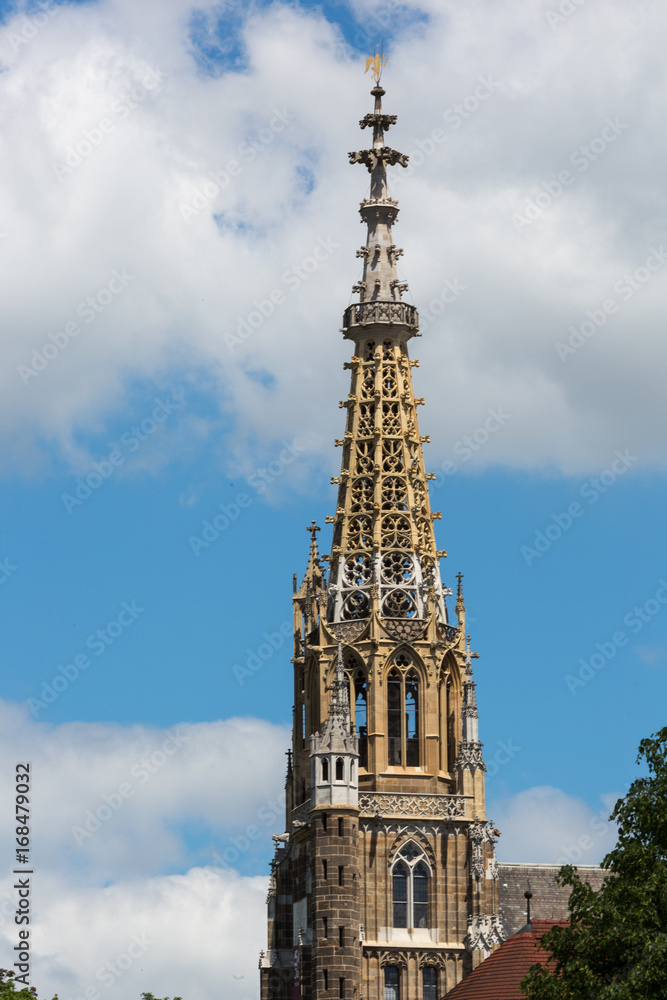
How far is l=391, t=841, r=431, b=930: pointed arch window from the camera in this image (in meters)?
117

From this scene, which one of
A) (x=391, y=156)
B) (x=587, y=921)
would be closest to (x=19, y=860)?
(x=587, y=921)

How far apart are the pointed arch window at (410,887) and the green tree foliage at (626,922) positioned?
43.0 metres

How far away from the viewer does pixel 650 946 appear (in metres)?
69.1

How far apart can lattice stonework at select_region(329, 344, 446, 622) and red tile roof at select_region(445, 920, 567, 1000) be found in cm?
3222

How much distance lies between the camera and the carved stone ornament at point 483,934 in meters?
115

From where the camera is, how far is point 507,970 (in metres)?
89.2

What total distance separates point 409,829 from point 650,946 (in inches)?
1932

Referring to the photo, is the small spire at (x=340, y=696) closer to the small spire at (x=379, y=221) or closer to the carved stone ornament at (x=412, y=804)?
the carved stone ornament at (x=412, y=804)

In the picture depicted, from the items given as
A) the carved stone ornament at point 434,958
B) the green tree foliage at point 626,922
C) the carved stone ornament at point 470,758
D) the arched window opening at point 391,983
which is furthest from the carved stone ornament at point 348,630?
the green tree foliage at point 626,922

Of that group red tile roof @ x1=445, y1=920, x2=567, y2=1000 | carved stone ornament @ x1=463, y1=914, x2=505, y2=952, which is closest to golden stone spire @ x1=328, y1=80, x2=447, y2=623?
carved stone ornament @ x1=463, y1=914, x2=505, y2=952

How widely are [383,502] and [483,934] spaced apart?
22544 millimetres

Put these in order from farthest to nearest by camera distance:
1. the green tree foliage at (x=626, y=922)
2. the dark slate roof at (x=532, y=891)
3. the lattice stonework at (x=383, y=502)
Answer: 1. the lattice stonework at (x=383, y=502)
2. the dark slate roof at (x=532, y=891)
3. the green tree foliage at (x=626, y=922)

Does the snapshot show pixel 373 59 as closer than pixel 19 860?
No

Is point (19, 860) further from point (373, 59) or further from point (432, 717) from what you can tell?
point (373, 59)
